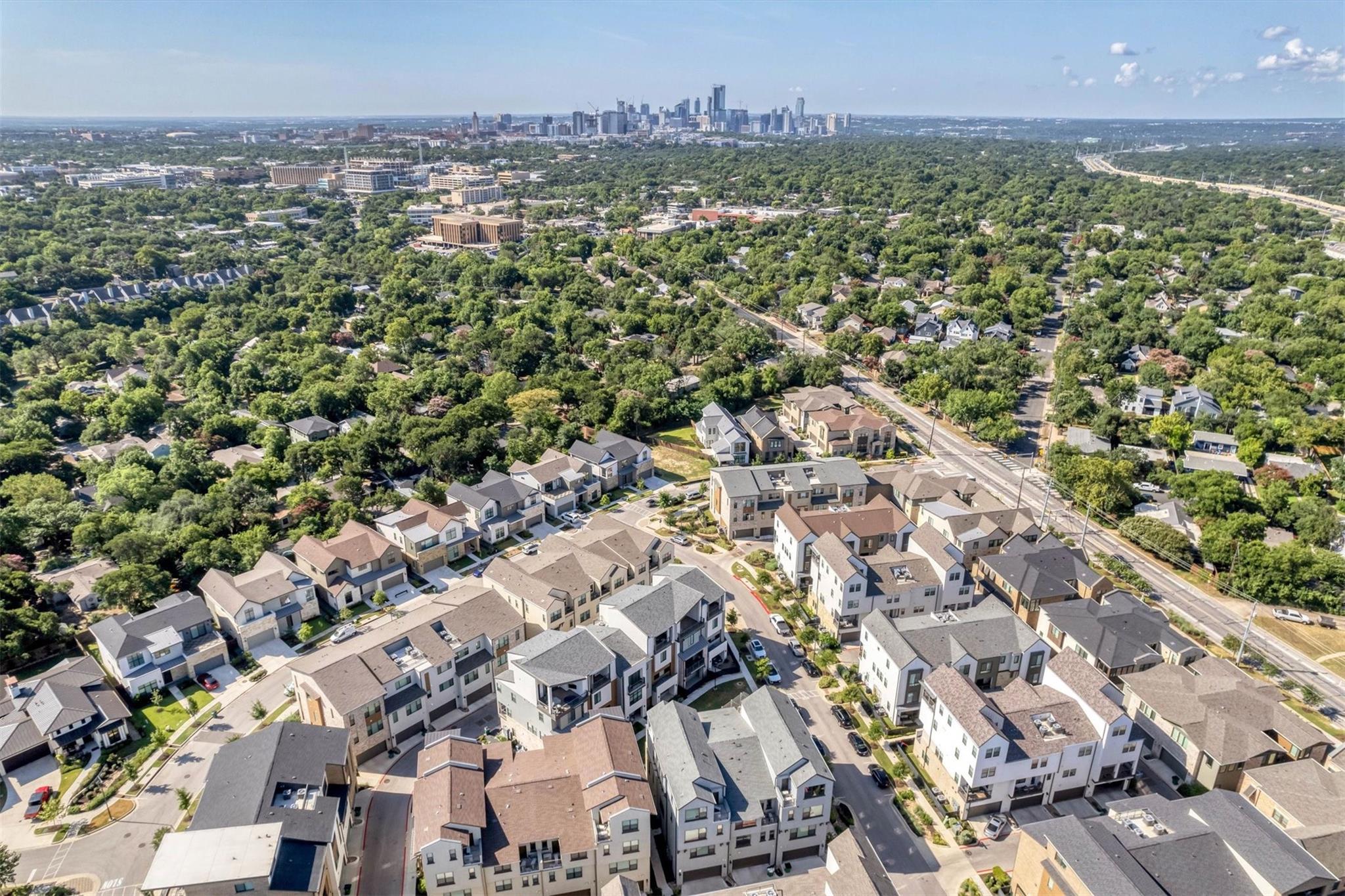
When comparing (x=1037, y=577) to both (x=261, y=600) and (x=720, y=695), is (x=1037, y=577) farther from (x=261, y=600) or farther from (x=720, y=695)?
(x=261, y=600)

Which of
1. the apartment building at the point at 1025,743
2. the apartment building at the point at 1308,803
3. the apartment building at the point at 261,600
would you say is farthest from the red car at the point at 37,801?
the apartment building at the point at 1308,803

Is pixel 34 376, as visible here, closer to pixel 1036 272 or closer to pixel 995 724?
pixel 995 724

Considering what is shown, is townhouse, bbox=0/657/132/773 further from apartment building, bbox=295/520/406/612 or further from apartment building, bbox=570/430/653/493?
apartment building, bbox=570/430/653/493

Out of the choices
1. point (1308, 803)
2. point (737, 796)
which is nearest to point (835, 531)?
point (737, 796)

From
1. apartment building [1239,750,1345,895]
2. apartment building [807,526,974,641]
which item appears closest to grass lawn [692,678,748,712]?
apartment building [807,526,974,641]

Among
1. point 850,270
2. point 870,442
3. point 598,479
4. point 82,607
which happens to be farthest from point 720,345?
point 82,607
